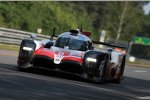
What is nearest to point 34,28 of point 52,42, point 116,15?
point 52,42

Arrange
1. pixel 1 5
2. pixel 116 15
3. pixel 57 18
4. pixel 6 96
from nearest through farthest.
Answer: pixel 6 96 < pixel 1 5 < pixel 57 18 < pixel 116 15

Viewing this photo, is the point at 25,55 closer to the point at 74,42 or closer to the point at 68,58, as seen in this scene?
the point at 68,58

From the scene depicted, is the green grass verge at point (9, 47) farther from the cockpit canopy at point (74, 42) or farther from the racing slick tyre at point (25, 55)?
the racing slick tyre at point (25, 55)

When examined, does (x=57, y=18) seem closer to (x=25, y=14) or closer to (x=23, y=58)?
(x=25, y=14)

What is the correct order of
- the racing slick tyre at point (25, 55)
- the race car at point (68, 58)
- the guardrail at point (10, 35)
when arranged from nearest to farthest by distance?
1. the race car at point (68, 58)
2. the racing slick tyre at point (25, 55)
3. the guardrail at point (10, 35)

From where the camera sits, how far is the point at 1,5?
35219mm

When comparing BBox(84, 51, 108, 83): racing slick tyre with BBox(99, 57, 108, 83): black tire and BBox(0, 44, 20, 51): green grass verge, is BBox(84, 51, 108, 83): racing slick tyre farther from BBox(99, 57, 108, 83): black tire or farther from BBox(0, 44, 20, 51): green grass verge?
BBox(0, 44, 20, 51): green grass verge

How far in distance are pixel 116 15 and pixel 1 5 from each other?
5058 centimetres

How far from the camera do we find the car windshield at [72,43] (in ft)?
46.7

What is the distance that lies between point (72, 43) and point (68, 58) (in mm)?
1263

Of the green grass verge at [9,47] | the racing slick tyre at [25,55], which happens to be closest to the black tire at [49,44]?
the racing slick tyre at [25,55]

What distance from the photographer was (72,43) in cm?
1432

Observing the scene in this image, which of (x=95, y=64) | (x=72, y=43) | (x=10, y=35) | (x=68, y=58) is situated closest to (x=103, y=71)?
(x=95, y=64)

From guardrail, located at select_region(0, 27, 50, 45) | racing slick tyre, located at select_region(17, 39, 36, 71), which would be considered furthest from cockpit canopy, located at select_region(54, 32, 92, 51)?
guardrail, located at select_region(0, 27, 50, 45)
